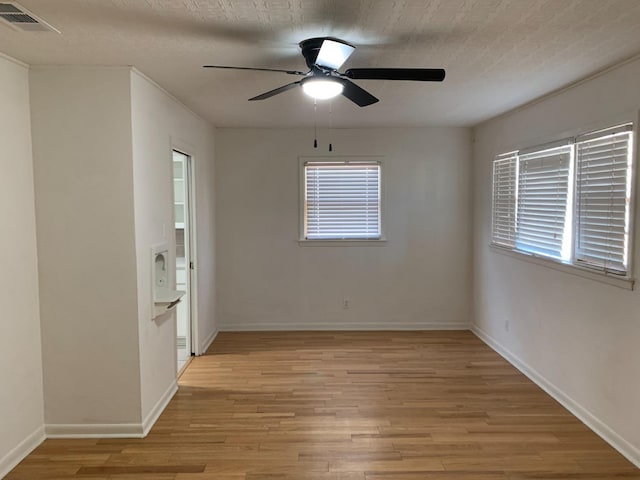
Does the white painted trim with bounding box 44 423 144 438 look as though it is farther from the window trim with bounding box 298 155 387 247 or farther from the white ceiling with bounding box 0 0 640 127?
the window trim with bounding box 298 155 387 247

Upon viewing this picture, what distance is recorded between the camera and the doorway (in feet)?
14.0

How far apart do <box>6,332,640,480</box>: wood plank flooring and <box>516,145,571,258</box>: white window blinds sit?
123 centimetres

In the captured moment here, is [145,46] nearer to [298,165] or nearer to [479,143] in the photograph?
[298,165]

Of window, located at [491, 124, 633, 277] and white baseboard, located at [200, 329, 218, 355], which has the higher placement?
window, located at [491, 124, 633, 277]

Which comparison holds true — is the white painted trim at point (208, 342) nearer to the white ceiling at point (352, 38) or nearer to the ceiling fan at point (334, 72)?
the white ceiling at point (352, 38)

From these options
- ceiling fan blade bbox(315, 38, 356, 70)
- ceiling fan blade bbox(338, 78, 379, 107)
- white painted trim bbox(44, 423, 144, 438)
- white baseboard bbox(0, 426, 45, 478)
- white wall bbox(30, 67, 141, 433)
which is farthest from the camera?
white painted trim bbox(44, 423, 144, 438)

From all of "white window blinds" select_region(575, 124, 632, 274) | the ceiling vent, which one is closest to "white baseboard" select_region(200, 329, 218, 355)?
the ceiling vent

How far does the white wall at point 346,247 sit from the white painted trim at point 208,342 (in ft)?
0.89

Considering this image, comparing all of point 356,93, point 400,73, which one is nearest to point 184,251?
point 356,93

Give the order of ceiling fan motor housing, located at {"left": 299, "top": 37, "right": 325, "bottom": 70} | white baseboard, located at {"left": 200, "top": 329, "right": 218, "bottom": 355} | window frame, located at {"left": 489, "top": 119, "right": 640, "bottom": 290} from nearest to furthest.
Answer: ceiling fan motor housing, located at {"left": 299, "top": 37, "right": 325, "bottom": 70} < window frame, located at {"left": 489, "top": 119, "right": 640, "bottom": 290} < white baseboard, located at {"left": 200, "top": 329, "right": 218, "bottom": 355}

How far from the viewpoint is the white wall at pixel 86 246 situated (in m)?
2.78

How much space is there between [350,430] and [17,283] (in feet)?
7.68

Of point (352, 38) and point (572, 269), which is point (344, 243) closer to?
point (572, 269)

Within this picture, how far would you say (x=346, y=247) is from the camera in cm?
535
